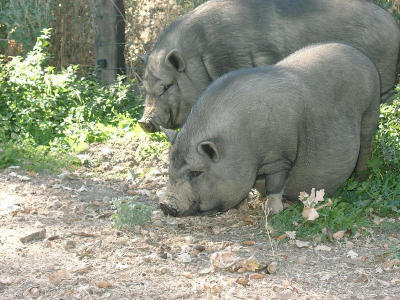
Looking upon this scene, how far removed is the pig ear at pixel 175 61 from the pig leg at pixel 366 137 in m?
1.69

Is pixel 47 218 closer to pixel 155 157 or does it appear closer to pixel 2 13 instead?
pixel 155 157

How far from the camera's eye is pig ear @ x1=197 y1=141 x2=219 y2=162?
4.52 m

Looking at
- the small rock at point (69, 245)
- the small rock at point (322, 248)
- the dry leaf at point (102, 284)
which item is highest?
the dry leaf at point (102, 284)

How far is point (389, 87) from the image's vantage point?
6.16 metres

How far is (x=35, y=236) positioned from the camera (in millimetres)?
4516

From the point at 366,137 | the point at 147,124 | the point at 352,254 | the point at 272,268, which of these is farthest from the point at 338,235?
the point at 147,124

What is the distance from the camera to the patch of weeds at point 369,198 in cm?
480

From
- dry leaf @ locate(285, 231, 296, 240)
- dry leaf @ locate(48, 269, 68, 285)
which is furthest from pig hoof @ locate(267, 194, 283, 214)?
dry leaf @ locate(48, 269, 68, 285)

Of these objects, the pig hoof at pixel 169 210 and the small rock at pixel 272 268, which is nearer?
the small rock at pixel 272 268

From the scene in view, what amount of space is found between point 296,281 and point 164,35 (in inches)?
117

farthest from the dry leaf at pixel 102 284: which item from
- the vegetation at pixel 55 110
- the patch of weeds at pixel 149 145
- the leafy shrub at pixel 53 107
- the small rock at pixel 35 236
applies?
the leafy shrub at pixel 53 107

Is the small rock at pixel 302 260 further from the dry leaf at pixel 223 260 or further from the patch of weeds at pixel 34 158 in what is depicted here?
the patch of weeds at pixel 34 158

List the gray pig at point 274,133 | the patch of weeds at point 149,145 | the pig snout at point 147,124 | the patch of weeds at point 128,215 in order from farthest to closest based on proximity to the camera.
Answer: the patch of weeds at point 149,145 < the pig snout at point 147,124 < the patch of weeds at point 128,215 < the gray pig at point 274,133

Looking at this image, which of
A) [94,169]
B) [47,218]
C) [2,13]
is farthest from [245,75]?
[2,13]
